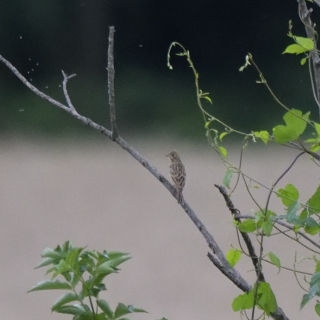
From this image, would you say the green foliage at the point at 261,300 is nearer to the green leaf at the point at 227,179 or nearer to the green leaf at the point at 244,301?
the green leaf at the point at 244,301

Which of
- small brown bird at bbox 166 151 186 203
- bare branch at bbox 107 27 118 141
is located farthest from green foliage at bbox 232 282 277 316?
small brown bird at bbox 166 151 186 203

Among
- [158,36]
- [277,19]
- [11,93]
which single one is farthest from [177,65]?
[11,93]

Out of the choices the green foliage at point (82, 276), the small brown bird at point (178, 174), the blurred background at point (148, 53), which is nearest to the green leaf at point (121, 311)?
the green foliage at point (82, 276)

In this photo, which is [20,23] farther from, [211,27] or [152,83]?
[211,27]

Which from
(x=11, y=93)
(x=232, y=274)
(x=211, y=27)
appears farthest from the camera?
(x=211, y=27)

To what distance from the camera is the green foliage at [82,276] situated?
99cm

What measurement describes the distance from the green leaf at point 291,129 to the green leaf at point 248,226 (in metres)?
0.11

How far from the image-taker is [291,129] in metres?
1.01

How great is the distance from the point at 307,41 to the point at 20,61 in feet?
33.8

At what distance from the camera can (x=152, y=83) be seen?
430 inches

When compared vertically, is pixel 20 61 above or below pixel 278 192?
above

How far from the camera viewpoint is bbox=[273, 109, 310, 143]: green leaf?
1.01 m

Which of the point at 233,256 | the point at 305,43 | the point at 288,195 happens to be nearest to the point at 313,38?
the point at 305,43

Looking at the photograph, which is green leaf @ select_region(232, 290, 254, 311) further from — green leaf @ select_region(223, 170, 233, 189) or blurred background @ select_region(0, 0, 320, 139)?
blurred background @ select_region(0, 0, 320, 139)
